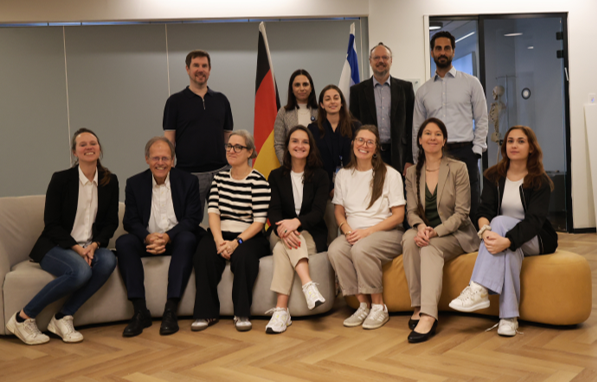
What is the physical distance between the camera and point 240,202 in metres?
3.29

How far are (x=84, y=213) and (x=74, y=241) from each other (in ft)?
0.60

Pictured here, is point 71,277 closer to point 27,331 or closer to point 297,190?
point 27,331

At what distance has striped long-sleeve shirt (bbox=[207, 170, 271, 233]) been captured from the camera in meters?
3.29

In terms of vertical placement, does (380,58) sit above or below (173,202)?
above

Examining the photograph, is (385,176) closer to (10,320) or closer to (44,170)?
(10,320)

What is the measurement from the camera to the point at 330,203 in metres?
3.66

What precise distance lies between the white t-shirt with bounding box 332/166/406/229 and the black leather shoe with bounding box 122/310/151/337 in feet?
4.34

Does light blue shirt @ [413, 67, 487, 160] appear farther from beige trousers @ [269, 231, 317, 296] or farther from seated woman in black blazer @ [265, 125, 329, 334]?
beige trousers @ [269, 231, 317, 296]

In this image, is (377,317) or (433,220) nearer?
(377,317)

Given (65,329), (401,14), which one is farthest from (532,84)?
(65,329)

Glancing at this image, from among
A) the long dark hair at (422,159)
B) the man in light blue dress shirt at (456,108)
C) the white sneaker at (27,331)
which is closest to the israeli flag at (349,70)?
the man in light blue dress shirt at (456,108)

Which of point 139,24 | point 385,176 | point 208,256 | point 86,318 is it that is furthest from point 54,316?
point 139,24

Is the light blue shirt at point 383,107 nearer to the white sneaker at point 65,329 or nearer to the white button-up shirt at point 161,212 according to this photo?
the white button-up shirt at point 161,212

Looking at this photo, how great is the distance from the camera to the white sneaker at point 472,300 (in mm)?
2703
